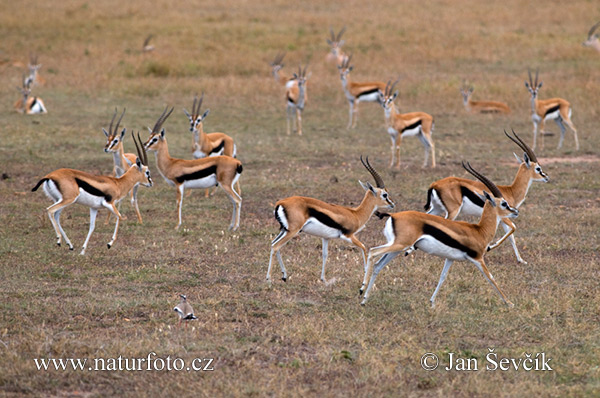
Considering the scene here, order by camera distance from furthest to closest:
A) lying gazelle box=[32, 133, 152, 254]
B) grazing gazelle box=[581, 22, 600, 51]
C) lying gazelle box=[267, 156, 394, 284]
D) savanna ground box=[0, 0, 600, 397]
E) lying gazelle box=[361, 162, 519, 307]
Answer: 1. grazing gazelle box=[581, 22, 600, 51]
2. lying gazelle box=[32, 133, 152, 254]
3. lying gazelle box=[267, 156, 394, 284]
4. lying gazelle box=[361, 162, 519, 307]
5. savanna ground box=[0, 0, 600, 397]

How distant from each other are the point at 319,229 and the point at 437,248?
3.52 feet

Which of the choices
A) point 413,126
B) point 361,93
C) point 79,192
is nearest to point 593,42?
point 361,93

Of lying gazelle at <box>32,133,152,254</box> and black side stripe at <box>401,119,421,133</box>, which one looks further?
black side stripe at <box>401,119,421,133</box>

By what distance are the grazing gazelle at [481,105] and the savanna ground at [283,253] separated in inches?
13.1

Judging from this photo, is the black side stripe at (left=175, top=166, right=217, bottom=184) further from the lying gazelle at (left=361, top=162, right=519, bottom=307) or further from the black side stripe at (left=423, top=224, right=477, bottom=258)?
the black side stripe at (left=423, top=224, right=477, bottom=258)

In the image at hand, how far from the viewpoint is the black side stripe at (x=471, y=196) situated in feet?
24.7

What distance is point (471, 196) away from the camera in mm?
7551

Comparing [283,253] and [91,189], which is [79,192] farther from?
[283,253]

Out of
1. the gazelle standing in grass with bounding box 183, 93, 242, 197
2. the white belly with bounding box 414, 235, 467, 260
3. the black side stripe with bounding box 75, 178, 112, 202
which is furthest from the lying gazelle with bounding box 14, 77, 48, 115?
the white belly with bounding box 414, 235, 467, 260

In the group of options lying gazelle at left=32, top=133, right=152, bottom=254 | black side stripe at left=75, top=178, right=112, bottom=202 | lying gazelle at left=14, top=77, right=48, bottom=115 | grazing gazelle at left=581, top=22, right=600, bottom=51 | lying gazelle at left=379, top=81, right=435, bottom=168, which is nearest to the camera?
lying gazelle at left=32, top=133, right=152, bottom=254

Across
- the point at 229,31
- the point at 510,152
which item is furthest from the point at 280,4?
the point at 510,152

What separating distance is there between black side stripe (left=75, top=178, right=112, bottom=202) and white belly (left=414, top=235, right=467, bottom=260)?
3.31 m

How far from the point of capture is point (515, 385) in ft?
14.7

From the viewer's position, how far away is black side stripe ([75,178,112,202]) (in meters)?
7.55
